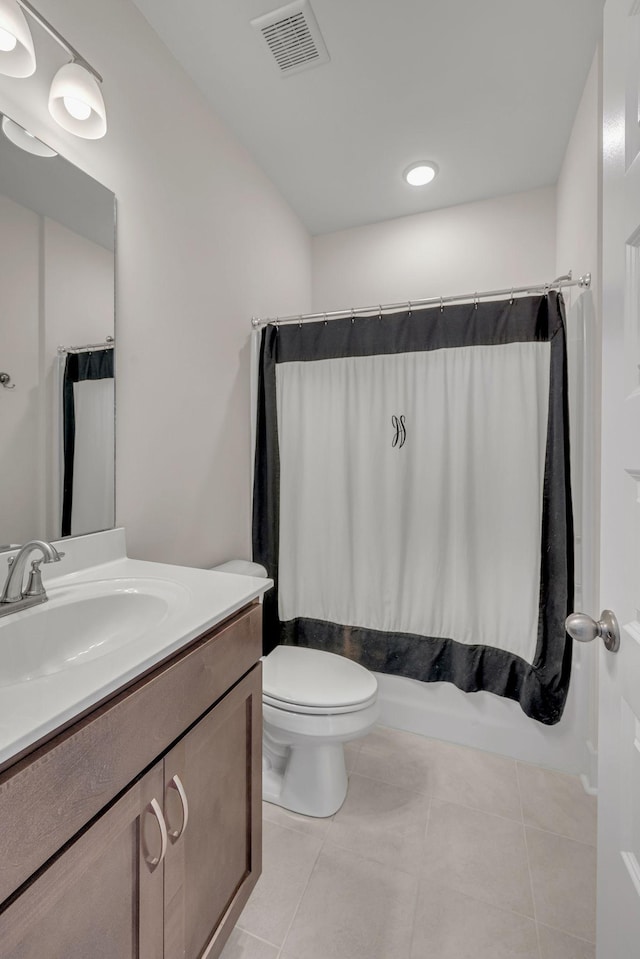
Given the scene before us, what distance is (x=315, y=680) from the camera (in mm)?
1416

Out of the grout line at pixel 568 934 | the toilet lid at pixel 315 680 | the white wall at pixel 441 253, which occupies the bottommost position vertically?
the grout line at pixel 568 934

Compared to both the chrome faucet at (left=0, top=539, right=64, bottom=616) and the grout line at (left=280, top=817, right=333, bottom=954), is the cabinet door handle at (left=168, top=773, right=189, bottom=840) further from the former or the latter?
the grout line at (left=280, top=817, right=333, bottom=954)

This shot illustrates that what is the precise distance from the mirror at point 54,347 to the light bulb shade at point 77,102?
0.10 meters

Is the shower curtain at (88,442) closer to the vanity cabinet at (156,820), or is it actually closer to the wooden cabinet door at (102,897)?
the vanity cabinet at (156,820)

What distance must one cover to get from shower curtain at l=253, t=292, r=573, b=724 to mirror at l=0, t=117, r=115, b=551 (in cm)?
79

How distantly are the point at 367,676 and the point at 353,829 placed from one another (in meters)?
0.45

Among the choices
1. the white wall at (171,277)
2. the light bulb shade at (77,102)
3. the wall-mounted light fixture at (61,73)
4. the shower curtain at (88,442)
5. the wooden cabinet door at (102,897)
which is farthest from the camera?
the white wall at (171,277)

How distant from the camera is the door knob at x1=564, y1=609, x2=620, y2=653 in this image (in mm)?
Result: 644

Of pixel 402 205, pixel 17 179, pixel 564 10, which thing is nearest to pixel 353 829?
pixel 17 179

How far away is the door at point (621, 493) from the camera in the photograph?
0.58 m

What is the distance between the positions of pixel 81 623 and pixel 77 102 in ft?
4.15

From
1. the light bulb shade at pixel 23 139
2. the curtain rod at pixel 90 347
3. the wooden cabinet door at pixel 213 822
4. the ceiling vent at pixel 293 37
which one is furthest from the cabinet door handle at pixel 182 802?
the ceiling vent at pixel 293 37

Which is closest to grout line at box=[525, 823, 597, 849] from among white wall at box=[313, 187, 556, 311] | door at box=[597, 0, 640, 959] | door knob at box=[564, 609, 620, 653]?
door at box=[597, 0, 640, 959]

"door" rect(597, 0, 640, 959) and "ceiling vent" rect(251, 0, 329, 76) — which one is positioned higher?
"ceiling vent" rect(251, 0, 329, 76)
